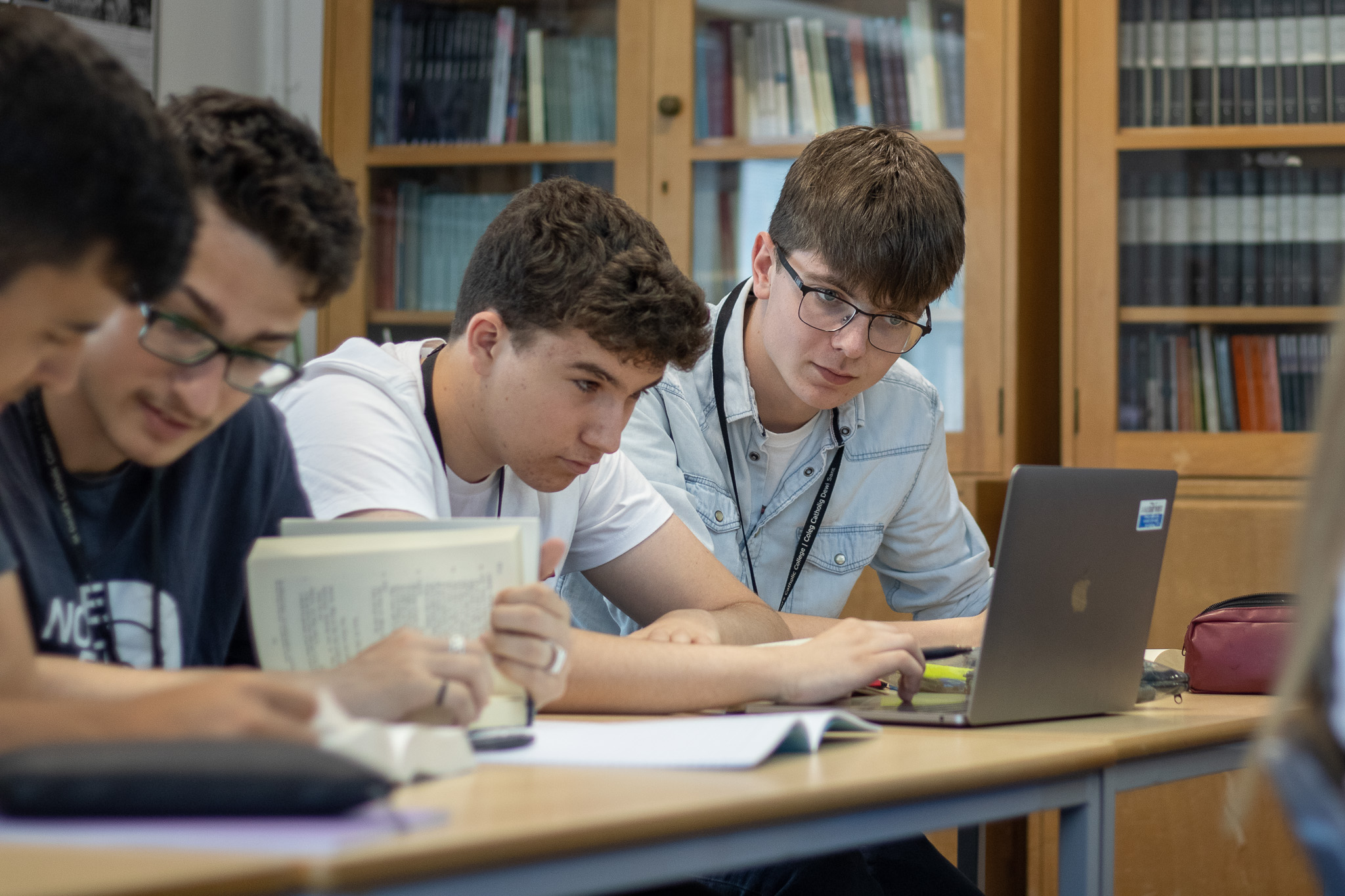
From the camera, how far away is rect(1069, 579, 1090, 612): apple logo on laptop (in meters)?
1.26

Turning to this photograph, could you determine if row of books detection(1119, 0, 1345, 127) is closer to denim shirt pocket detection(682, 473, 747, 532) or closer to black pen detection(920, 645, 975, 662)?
denim shirt pocket detection(682, 473, 747, 532)

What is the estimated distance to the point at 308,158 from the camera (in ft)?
3.71

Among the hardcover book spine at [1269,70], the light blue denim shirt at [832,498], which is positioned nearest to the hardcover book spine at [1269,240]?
the hardcover book spine at [1269,70]

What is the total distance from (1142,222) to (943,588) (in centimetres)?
110

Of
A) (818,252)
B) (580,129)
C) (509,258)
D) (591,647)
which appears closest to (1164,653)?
(818,252)

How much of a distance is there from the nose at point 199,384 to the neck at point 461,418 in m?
0.45

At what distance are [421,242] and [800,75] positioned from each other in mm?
961

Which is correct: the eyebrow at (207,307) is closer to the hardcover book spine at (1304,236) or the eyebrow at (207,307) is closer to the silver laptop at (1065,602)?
the silver laptop at (1065,602)

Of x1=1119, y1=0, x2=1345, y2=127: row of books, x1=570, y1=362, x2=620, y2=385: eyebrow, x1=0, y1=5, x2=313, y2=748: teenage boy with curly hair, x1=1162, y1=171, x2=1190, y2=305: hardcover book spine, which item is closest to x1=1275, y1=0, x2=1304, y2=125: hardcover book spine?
x1=1119, y1=0, x2=1345, y2=127: row of books

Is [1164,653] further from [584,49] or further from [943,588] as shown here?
[584,49]

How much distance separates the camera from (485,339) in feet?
4.84

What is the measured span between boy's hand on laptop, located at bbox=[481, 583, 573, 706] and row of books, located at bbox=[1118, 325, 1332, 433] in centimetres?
189

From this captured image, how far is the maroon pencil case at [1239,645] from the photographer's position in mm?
1554

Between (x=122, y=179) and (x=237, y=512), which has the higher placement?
(x=122, y=179)
